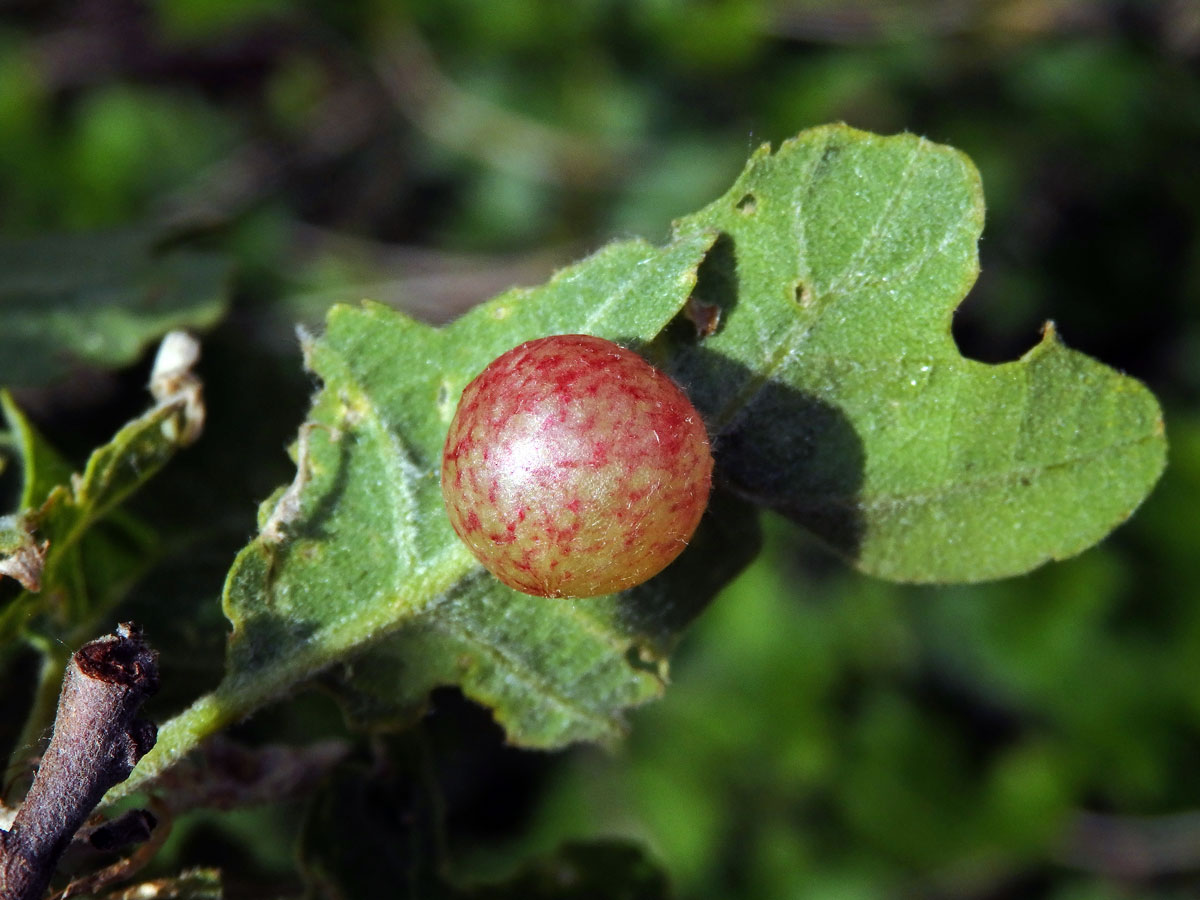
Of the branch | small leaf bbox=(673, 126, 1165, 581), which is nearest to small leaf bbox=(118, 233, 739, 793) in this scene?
small leaf bbox=(673, 126, 1165, 581)

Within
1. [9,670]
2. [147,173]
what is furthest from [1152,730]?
[147,173]

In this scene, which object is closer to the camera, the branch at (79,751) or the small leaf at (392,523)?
the branch at (79,751)

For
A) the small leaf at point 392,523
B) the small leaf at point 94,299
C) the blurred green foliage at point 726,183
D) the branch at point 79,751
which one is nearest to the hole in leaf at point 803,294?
the small leaf at point 392,523

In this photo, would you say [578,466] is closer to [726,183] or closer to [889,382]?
[889,382]

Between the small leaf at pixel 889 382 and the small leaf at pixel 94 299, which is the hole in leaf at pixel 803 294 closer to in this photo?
the small leaf at pixel 889 382

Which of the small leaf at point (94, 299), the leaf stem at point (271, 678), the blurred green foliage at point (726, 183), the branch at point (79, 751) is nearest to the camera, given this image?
the branch at point (79, 751)

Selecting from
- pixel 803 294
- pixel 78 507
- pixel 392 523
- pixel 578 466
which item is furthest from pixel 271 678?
pixel 803 294

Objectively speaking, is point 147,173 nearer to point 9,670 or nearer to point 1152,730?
point 9,670
